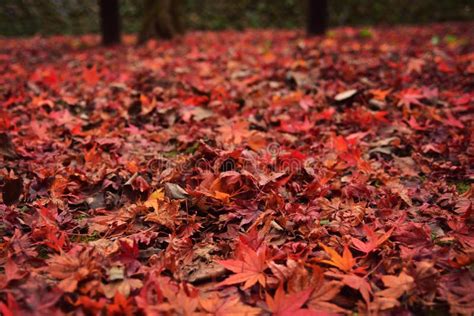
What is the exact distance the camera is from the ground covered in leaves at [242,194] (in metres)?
1.47

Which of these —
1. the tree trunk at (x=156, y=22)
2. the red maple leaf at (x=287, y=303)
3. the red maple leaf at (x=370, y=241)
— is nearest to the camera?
the red maple leaf at (x=287, y=303)

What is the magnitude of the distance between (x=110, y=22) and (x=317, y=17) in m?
3.61

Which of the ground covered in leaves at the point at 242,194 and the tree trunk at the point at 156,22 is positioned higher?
the tree trunk at the point at 156,22

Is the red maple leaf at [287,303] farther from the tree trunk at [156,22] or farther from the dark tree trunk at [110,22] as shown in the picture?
the dark tree trunk at [110,22]

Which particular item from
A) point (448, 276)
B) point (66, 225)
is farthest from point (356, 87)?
point (66, 225)

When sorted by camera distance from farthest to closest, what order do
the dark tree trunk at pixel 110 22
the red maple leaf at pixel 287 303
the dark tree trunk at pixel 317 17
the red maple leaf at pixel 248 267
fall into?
the dark tree trunk at pixel 317 17, the dark tree trunk at pixel 110 22, the red maple leaf at pixel 248 267, the red maple leaf at pixel 287 303

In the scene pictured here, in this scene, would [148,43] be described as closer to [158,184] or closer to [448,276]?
[158,184]

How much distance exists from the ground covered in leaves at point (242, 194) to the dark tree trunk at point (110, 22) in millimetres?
3716

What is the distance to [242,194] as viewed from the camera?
6.68 feet

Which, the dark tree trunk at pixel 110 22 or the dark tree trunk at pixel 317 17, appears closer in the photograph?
the dark tree trunk at pixel 110 22

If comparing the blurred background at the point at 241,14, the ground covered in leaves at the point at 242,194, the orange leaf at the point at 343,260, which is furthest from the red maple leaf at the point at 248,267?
the blurred background at the point at 241,14

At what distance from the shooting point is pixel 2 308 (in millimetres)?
1312

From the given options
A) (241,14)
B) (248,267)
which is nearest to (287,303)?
(248,267)

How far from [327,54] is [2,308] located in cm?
448
